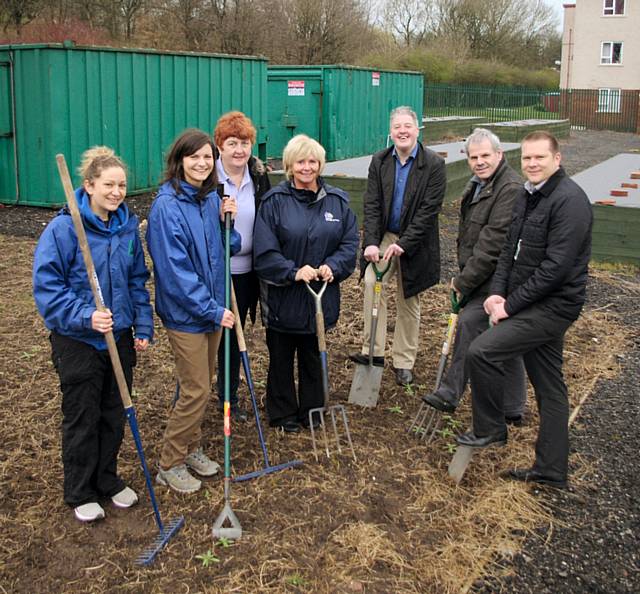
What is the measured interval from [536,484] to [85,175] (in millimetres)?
2826

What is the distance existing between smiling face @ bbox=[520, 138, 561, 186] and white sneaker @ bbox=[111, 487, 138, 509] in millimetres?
2526

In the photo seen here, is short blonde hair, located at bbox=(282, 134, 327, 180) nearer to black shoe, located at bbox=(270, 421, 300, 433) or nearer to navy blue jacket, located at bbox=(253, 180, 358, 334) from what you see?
navy blue jacket, located at bbox=(253, 180, 358, 334)

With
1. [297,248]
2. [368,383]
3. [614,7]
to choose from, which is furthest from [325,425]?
[614,7]

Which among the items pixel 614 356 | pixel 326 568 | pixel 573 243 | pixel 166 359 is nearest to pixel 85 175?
pixel 326 568

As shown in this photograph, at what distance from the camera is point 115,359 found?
11.0 feet

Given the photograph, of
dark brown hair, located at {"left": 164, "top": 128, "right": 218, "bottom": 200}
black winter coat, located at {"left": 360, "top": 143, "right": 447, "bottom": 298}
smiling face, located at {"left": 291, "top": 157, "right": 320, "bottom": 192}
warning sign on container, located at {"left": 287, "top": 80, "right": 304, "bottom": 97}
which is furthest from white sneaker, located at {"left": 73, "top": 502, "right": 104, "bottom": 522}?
warning sign on container, located at {"left": 287, "top": 80, "right": 304, "bottom": 97}

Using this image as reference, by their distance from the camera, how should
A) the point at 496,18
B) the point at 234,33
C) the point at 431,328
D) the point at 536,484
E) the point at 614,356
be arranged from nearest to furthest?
the point at 536,484 → the point at 614,356 → the point at 431,328 → the point at 234,33 → the point at 496,18

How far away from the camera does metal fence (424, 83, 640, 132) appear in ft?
118

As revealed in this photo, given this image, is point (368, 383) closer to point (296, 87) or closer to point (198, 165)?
point (198, 165)

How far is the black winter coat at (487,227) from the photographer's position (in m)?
4.53

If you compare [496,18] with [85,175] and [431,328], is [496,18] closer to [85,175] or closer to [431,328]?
[431,328]

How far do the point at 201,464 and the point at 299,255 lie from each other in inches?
51.0

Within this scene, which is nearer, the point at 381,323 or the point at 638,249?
the point at 381,323

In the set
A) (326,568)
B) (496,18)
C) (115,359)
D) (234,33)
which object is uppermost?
(496,18)
